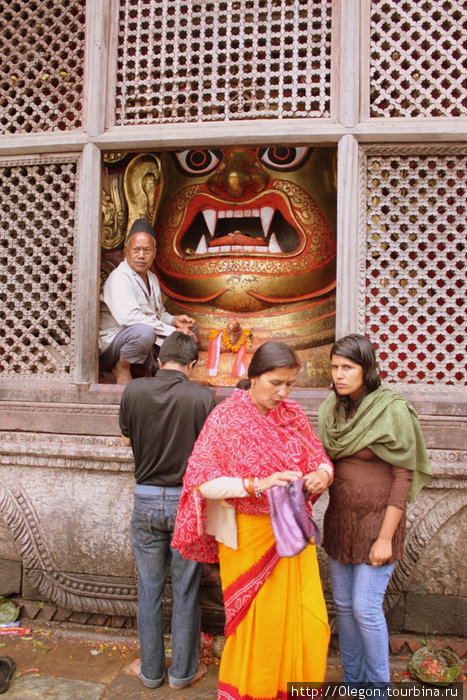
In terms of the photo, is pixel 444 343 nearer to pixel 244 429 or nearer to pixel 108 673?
pixel 244 429

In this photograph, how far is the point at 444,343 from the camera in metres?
3.88

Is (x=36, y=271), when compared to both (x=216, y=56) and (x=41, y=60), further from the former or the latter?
(x=216, y=56)

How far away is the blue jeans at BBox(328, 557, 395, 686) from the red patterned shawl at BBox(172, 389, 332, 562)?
0.61 m

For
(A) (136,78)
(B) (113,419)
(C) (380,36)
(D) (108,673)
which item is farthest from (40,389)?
(C) (380,36)

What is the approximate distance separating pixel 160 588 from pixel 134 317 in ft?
6.46

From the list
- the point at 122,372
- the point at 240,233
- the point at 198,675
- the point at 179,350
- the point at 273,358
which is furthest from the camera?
the point at 240,233

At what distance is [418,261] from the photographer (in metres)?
3.92

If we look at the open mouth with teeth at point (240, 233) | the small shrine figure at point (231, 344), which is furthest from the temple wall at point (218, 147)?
the open mouth with teeth at point (240, 233)

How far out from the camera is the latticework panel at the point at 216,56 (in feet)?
13.0

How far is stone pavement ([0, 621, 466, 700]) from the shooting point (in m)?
3.16

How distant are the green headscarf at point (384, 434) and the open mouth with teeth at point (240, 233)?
2829 mm

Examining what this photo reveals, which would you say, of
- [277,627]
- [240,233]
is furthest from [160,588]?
[240,233]

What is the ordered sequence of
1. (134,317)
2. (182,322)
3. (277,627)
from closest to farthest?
(277,627) < (134,317) < (182,322)

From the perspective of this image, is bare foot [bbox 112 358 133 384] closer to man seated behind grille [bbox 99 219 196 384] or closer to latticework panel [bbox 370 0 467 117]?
man seated behind grille [bbox 99 219 196 384]
